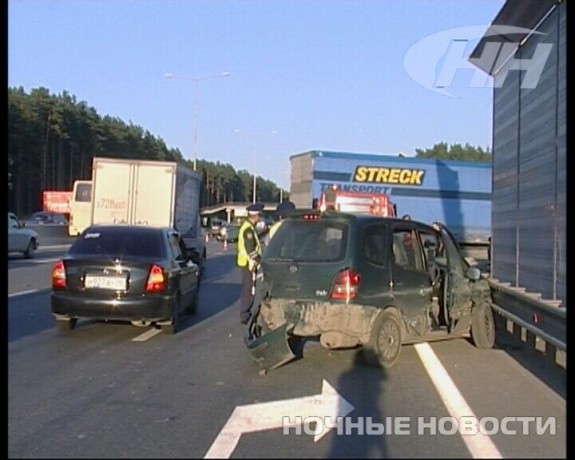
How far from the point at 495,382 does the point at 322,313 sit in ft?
6.29

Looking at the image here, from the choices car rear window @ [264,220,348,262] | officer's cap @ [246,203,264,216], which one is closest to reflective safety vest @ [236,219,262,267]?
officer's cap @ [246,203,264,216]

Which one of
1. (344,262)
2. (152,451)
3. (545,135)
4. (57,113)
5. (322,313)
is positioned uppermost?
(57,113)

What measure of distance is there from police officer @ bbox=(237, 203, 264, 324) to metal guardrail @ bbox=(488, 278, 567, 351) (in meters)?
3.50

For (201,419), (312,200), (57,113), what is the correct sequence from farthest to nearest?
1. (57,113)
2. (312,200)
3. (201,419)

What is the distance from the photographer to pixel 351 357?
9672mm

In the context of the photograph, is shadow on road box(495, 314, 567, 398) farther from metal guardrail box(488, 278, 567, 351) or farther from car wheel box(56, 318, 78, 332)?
car wheel box(56, 318, 78, 332)

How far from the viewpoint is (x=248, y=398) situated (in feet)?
24.2

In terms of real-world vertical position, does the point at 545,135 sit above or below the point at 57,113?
below

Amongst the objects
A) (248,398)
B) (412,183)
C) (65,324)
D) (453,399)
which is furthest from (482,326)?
(412,183)

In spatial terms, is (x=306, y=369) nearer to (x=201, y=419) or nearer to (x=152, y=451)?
(x=201, y=419)

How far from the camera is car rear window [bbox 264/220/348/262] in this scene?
914 cm

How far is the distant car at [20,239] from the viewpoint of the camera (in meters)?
28.2

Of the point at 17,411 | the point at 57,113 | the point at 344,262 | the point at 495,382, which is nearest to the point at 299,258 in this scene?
the point at 344,262
